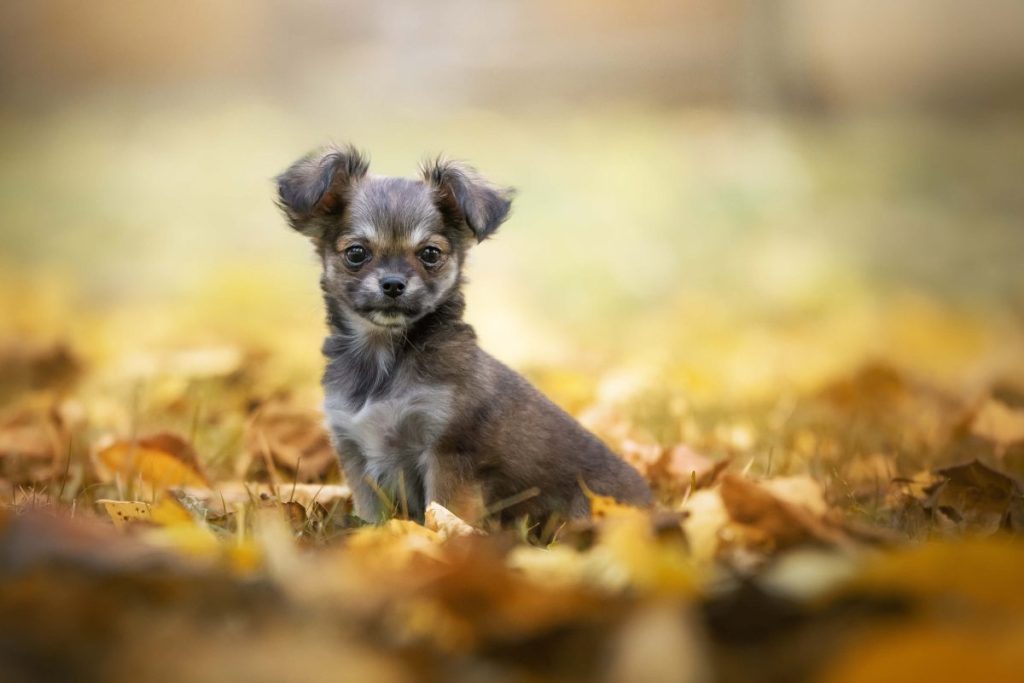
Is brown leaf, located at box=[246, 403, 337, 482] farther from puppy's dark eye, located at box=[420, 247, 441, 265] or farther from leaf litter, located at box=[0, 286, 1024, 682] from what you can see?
puppy's dark eye, located at box=[420, 247, 441, 265]

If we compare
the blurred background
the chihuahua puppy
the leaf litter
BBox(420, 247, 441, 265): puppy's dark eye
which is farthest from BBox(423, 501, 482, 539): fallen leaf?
the blurred background

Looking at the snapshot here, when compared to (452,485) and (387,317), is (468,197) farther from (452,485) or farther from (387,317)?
(452,485)

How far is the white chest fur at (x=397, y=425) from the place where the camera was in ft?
11.6

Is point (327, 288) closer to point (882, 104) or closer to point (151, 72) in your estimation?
point (882, 104)

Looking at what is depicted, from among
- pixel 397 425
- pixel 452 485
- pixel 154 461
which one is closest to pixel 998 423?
pixel 452 485

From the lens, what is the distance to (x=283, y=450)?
13.7ft

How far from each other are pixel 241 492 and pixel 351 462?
1.15ft

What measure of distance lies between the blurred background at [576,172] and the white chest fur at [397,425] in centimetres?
158

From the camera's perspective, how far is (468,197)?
12.1 feet

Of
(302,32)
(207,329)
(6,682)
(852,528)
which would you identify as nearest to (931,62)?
(302,32)

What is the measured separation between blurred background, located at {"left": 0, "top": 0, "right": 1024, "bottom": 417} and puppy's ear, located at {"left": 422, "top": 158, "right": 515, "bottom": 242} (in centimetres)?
147

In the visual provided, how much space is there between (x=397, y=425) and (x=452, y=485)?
10.8 inches

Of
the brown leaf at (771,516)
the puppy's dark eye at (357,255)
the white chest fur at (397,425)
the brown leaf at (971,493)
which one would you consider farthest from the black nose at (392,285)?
the brown leaf at (971,493)

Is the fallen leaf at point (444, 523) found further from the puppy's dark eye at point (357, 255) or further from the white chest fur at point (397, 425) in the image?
the puppy's dark eye at point (357, 255)
